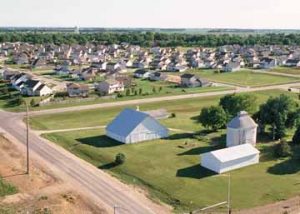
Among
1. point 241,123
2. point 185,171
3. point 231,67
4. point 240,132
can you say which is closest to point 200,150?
point 240,132

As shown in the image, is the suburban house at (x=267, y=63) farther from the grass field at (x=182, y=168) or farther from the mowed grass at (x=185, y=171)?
the mowed grass at (x=185, y=171)

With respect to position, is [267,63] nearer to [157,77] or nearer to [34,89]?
[157,77]

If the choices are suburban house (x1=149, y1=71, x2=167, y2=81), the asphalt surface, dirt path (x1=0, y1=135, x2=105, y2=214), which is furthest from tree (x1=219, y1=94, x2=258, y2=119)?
suburban house (x1=149, y1=71, x2=167, y2=81)

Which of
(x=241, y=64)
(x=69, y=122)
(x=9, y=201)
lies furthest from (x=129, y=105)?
(x=241, y=64)

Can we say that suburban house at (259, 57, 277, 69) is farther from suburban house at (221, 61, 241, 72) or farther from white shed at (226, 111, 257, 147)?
white shed at (226, 111, 257, 147)

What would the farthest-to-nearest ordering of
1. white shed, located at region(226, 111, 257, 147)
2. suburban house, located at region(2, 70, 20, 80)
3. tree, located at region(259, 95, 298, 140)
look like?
suburban house, located at region(2, 70, 20, 80) < tree, located at region(259, 95, 298, 140) < white shed, located at region(226, 111, 257, 147)
